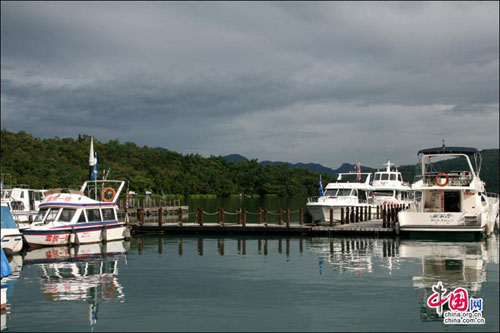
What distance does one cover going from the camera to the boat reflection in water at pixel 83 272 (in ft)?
66.5

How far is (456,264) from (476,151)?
49.4 feet

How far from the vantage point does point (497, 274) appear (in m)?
24.6

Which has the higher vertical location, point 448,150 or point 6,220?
point 448,150

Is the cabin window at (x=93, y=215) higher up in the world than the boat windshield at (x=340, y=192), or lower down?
lower down

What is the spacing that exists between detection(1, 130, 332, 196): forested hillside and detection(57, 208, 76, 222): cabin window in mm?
62912

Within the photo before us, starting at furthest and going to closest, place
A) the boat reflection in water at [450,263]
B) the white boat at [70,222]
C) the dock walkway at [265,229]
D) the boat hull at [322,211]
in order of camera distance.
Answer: the boat hull at [322,211] → the dock walkway at [265,229] → the white boat at [70,222] → the boat reflection in water at [450,263]

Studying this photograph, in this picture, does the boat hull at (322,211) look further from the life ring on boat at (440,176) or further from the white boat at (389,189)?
the life ring on boat at (440,176)

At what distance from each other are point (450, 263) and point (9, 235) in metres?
21.2

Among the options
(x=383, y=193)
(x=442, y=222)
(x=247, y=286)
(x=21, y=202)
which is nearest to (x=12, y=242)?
(x=247, y=286)

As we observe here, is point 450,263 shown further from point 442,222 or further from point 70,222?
point 70,222

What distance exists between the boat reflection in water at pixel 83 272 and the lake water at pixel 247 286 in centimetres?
5

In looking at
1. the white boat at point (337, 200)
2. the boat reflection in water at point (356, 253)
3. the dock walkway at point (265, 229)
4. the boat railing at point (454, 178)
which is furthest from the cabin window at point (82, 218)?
the boat railing at point (454, 178)

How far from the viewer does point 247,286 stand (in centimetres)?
2217

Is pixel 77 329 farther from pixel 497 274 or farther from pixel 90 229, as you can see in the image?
pixel 90 229
